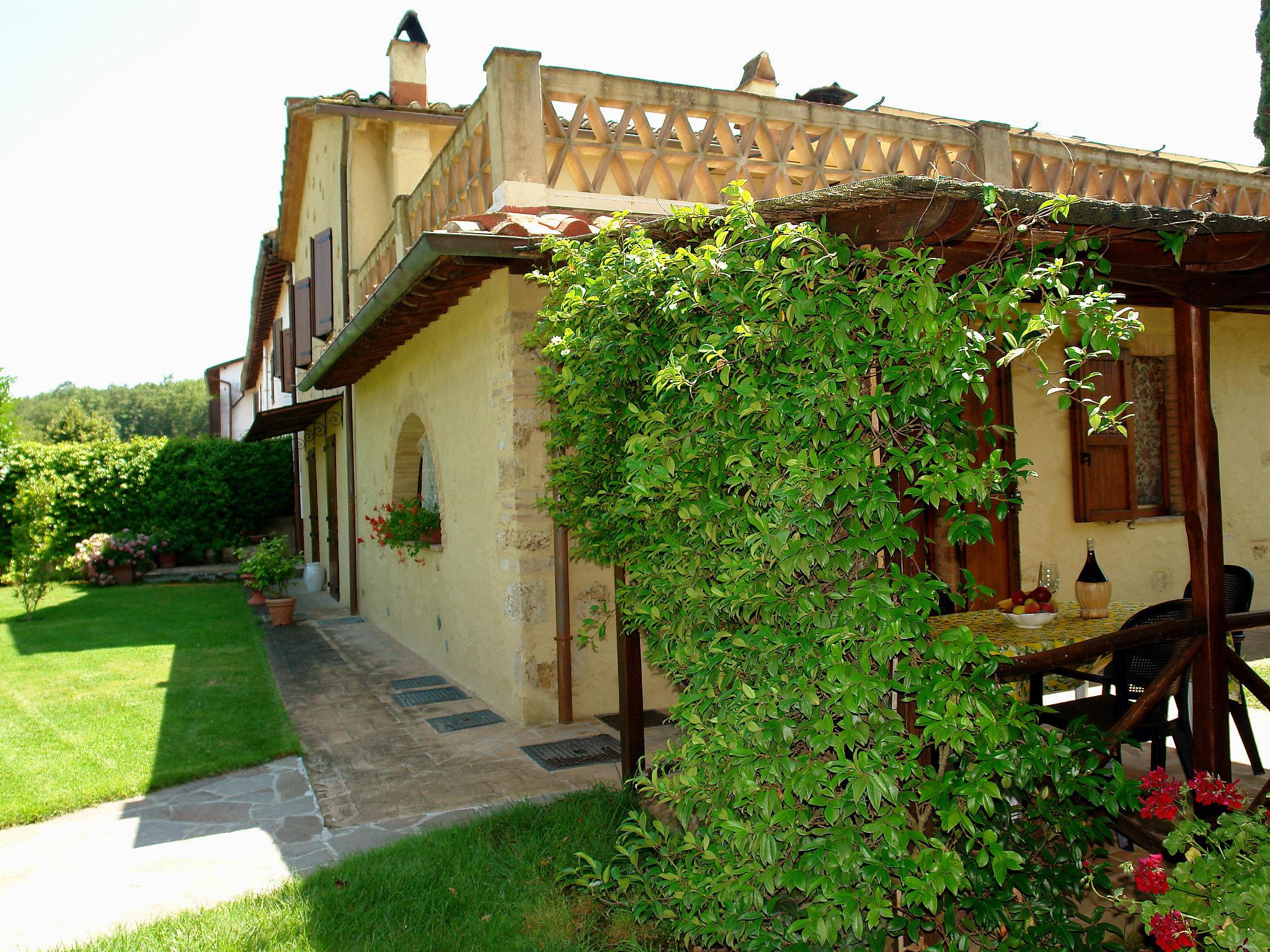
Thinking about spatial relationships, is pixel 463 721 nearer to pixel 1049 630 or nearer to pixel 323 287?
pixel 1049 630

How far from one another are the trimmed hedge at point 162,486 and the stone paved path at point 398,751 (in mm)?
10885

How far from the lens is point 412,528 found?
8.02 meters

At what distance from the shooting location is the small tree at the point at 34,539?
11.7 m

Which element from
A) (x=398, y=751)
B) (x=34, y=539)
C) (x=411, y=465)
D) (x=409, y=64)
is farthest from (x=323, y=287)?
(x=398, y=751)

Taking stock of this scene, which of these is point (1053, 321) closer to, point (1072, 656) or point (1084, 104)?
point (1072, 656)

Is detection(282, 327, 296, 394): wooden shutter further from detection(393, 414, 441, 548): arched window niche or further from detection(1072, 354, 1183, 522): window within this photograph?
detection(1072, 354, 1183, 522): window

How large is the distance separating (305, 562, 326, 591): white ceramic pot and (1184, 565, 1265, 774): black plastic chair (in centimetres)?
1367

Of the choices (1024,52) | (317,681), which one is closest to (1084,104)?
(1024,52)

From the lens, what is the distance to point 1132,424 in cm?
770

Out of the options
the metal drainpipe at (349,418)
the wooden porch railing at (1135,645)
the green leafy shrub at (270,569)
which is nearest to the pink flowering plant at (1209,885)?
the wooden porch railing at (1135,645)

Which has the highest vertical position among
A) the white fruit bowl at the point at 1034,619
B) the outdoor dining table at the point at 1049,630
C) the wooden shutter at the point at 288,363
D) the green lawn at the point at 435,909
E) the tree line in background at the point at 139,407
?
the tree line in background at the point at 139,407

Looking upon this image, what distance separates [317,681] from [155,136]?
6570 mm

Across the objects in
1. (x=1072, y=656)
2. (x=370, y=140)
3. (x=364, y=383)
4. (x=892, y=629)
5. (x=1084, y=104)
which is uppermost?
(x=370, y=140)

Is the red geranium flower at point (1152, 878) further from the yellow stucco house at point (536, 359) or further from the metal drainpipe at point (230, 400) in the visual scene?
the metal drainpipe at point (230, 400)
